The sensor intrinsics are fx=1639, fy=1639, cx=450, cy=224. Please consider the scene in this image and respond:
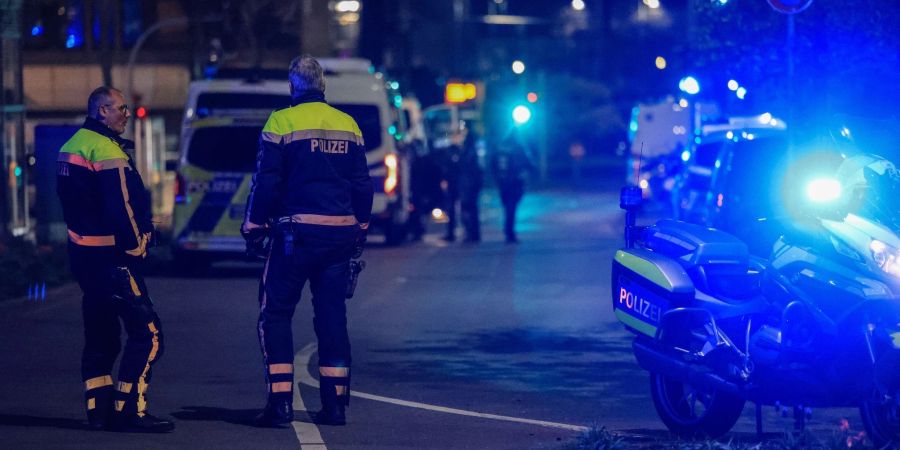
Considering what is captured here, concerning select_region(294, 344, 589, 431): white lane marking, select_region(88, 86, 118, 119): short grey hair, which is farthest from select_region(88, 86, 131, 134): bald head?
select_region(294, 344, 589, 431): white lane marking

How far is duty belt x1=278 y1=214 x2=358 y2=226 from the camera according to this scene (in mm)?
8078

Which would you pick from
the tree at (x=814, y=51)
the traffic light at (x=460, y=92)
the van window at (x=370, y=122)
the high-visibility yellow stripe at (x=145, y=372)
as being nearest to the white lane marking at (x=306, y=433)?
the high-visibility yellow stripe at (x=145, y=372)

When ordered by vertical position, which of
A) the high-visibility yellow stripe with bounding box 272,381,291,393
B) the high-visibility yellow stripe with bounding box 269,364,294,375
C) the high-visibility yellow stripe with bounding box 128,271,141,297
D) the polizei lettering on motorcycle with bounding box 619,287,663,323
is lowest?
the high-visibility yellow stripe with bounding box 272,381,291,393

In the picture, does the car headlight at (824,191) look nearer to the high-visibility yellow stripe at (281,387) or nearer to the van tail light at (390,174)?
the high-visibility yellow stripe at (281,387)

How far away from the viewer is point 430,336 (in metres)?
12.6

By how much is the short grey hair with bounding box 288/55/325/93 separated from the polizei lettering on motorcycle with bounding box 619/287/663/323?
6.09ft

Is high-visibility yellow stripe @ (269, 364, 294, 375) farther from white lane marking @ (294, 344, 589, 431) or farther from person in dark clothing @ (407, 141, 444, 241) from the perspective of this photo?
person in dark clothing @ (407, 141, 444, 241)

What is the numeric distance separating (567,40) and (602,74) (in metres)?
4.59

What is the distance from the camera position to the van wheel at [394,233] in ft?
72.8

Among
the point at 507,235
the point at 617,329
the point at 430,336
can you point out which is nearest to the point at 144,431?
the point at 430,336

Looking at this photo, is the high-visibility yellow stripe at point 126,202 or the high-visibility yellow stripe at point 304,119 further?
the high-visibility yellow stripe at point 304,119

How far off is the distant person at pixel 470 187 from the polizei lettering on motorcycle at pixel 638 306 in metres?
15.7

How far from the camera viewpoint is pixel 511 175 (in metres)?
23.8

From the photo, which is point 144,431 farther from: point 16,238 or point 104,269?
point 16,238
